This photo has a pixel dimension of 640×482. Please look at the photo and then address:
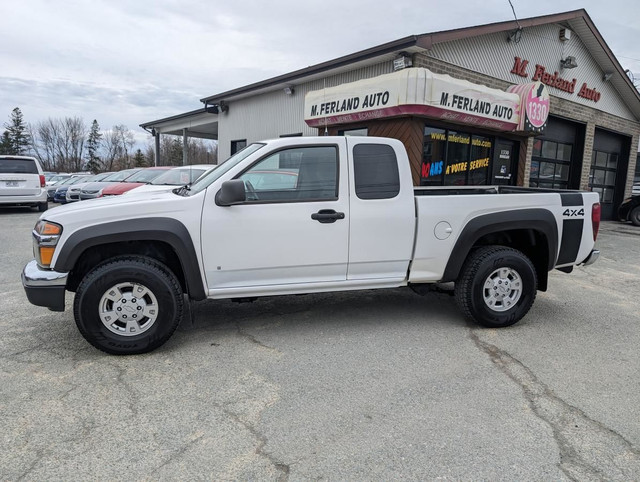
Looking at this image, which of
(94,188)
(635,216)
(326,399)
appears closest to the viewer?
(326,399)

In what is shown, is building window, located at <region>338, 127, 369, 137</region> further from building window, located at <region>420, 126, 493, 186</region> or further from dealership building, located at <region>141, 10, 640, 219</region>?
building window, located at <region>420, 126, 493, 186</region>

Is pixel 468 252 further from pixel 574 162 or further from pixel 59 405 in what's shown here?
pixel 574 162

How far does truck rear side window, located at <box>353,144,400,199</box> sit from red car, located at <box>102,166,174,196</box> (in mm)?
8717

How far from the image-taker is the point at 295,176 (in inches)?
166

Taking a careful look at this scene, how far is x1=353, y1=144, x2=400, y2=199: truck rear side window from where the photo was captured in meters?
4.30

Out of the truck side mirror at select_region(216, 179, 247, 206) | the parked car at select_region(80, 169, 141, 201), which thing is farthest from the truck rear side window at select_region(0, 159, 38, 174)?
the truck side mirror at select_region(216, 179, 247, 206)

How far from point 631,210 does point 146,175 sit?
55.5 ft

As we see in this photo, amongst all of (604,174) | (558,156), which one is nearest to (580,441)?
(558,156)

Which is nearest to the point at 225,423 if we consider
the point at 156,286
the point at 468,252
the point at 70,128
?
the point at 156,286

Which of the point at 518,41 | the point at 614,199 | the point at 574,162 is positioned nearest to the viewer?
the point at 518,41

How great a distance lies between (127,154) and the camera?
79750mm

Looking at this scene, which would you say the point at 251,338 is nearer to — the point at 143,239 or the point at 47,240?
the point at 143,239

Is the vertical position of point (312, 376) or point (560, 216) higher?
point (560, 216)

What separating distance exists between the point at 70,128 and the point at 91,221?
88606 millimetres
